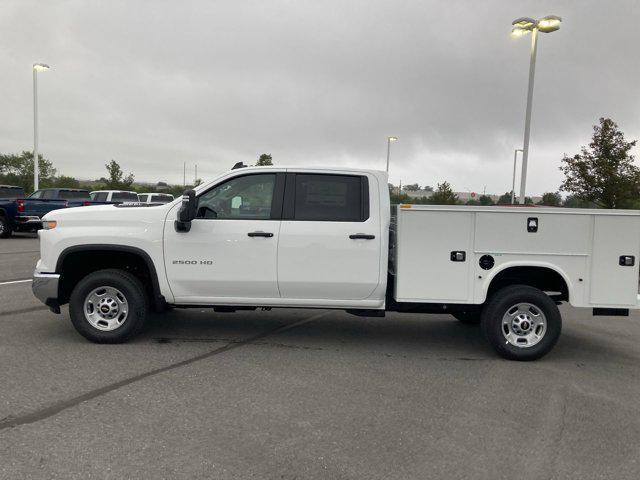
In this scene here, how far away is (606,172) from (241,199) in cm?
2022

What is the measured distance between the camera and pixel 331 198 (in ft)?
18.8

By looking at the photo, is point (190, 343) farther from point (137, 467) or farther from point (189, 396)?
point (137, 467)

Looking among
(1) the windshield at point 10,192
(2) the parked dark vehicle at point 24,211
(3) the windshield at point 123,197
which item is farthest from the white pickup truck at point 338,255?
(1) the windshield at point 10,192

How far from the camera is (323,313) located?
312 inches

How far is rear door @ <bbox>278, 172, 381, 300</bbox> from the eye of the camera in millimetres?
5559

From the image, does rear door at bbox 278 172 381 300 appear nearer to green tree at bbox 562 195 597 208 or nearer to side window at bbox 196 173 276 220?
side window at bbox 196 173 276 220

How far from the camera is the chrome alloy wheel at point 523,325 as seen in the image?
18.1 ft

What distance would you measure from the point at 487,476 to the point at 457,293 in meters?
2.49

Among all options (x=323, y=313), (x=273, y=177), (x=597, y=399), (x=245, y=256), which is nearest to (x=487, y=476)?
(x=597, y=399)

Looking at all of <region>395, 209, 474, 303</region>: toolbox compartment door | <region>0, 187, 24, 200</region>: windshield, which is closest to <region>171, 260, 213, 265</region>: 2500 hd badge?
<region>395, 209, 474, 303</region>: toolbox compartment door

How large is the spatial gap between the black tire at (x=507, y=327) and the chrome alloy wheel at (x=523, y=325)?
1.0 inches

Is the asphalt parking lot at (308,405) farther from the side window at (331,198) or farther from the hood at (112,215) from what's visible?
the side window at (331,198)

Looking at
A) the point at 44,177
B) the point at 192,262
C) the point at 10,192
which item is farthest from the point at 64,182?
the point at 192,262

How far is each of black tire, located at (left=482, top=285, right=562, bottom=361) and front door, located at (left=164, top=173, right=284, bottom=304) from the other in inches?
89.5
